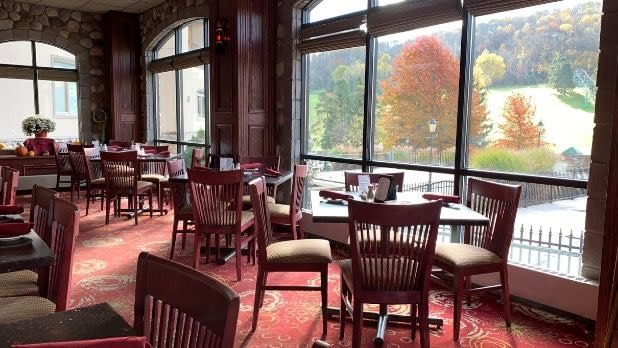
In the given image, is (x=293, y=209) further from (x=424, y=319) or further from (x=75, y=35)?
(x=75, y=35)

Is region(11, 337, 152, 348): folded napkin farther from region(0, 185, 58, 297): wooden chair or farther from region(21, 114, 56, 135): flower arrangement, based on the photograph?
region(21, 114, 56, 135): flower arrangement

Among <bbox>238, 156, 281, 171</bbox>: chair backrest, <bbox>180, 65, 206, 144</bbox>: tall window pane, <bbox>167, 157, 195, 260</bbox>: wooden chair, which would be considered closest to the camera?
<bbox>167, 157, 195, 260</bbox>: wooden chair

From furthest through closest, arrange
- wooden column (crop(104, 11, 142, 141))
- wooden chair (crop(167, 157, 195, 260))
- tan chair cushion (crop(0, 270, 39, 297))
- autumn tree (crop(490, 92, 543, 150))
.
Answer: wooden column (crop(104, 11, 142, 141)), wooden chair (crop(167, 157, 195, 260)), autumn tree (crop(490, 92, 543, 150)), tan chair cushion (crop(0, 270, 39, 297))

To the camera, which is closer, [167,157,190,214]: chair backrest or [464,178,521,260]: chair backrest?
[464,178,521,260]: chair backrest

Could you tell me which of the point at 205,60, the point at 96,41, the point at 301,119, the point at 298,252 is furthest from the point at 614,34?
the point at 96,41

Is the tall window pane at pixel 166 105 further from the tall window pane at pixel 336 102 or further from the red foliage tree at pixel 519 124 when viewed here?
the red foliage tree at pixel 519 124

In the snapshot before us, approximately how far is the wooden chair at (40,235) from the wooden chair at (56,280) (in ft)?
0.34

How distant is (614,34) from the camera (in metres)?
2.94

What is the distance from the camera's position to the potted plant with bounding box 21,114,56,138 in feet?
25.4

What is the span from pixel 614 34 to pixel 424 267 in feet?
6.19

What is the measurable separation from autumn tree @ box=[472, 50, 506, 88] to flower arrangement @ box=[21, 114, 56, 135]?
6.81 m

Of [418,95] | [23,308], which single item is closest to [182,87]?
[418,95]

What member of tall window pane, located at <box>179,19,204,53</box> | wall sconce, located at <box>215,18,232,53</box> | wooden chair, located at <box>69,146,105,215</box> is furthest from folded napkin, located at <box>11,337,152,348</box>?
tall window pane, located at <box>179,19,204,53</box>

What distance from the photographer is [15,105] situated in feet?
26.9
